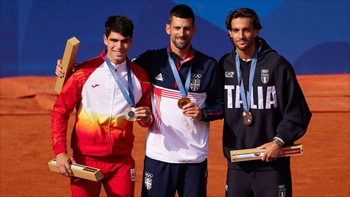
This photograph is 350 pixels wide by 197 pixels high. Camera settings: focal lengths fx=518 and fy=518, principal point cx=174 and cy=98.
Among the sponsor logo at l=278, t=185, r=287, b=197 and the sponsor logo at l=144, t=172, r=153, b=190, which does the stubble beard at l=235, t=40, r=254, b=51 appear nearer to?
the sponsor logo at l=278, t=185, r=287, b=197

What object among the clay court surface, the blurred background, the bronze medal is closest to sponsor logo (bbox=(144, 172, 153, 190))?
the bronze medal

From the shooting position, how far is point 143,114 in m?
4.47

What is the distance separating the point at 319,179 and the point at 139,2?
8.25m

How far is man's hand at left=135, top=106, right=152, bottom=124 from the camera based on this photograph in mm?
4473

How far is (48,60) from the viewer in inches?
565

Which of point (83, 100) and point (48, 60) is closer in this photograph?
point (83, 100)

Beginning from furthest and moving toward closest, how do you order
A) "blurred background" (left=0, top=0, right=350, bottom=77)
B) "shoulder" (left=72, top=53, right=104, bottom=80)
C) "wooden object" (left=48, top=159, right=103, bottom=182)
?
"blurred background" (left=0, top=0, right=350, bottom=77) < "shoulder" (left=72, top=53, right=104, bottom=80) < "wooden object" (left=48, top=159, right=103, bottom=182)

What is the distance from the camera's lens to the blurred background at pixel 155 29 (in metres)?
14.2

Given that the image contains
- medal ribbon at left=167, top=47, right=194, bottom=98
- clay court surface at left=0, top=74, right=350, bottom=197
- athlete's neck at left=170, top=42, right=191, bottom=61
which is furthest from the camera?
clay court surface at left=0, top=74, right=350, bottom=197

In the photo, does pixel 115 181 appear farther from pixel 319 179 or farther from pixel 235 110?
pixel 319 179

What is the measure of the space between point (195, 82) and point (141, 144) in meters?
5.47

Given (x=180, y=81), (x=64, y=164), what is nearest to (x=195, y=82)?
(x=180, y=81)

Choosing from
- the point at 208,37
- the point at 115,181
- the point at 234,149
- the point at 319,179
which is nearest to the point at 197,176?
the point at 234,149

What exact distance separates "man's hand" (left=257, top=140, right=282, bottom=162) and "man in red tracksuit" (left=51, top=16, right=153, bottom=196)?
1.06 metres
